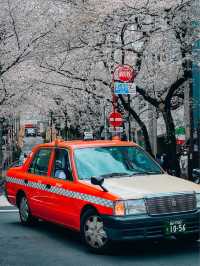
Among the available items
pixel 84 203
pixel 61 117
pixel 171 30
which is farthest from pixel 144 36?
pixel 61 117

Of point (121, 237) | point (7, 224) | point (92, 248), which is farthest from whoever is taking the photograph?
point (7, 224)

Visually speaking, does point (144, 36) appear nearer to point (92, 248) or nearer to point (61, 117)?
point (92, 248)

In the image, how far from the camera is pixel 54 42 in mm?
23062

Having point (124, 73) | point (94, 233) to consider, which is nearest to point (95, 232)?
point (94, 233)

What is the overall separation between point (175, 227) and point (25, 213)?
3772 mm

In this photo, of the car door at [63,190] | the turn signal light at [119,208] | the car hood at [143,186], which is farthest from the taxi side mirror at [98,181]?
the car door at [63,190]

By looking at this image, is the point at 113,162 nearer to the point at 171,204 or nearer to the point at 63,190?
the point at 63,190

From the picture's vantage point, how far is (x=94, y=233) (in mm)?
7719

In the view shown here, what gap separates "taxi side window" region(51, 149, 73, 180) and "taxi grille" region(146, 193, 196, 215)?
5.56 feet

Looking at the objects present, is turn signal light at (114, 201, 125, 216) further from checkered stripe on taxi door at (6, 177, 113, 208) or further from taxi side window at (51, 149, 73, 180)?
taxi side window at (51, 149, 73, 180)

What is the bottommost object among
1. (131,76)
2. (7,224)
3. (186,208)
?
(7,224)

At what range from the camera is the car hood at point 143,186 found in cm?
745

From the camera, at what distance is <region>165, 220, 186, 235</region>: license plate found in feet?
24.1

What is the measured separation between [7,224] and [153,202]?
418cm
